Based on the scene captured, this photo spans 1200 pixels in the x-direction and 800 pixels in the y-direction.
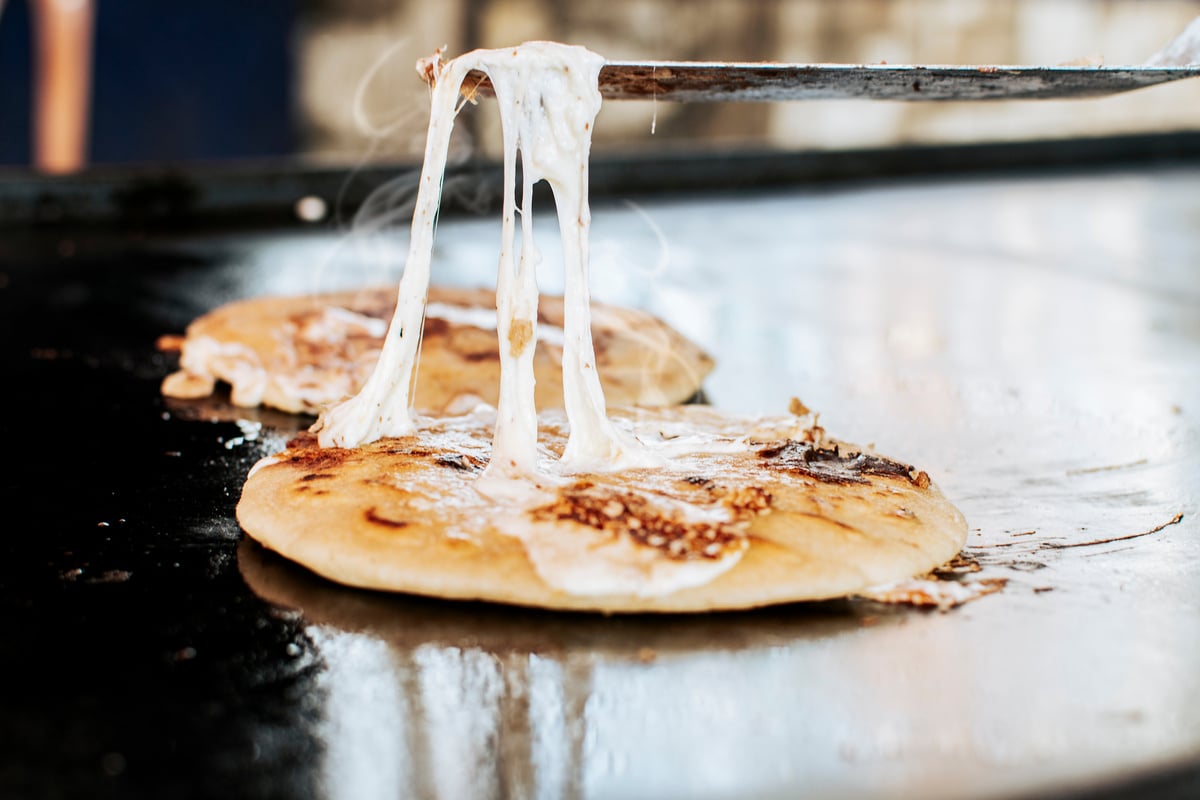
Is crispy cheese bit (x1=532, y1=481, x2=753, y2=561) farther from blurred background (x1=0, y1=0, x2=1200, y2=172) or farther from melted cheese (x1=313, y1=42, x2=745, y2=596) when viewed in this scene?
blurred background (x1=0, y1=0, x2=1200, y2=172)

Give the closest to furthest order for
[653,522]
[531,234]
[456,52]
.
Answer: [653,522]
[531,234]
[456,52]

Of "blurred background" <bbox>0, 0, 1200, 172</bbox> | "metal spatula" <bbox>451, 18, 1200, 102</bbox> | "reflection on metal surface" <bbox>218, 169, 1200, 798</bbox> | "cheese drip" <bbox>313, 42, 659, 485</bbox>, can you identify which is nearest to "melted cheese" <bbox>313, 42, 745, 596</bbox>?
"cheese drip" <bbox>313, 42, 659, 485</bbox>

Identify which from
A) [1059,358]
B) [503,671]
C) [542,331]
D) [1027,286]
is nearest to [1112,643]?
[503,671]

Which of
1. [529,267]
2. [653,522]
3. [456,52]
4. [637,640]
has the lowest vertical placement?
[637,640]

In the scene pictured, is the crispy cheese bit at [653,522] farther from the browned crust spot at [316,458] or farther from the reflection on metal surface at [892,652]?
the browned crust spot at [316,458]

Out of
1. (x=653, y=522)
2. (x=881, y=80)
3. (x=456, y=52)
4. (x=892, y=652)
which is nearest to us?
(x=892, y=652)

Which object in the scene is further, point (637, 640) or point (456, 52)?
point (456, 52)

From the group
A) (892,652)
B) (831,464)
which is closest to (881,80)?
(831,464)

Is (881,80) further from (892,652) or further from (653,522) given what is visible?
(892,652)
